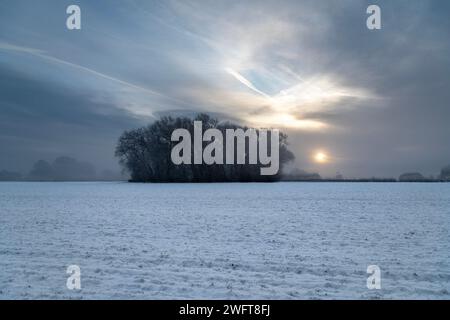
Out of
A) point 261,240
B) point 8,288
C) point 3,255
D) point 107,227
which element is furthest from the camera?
point 107,227

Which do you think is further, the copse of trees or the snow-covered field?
the copse of trees

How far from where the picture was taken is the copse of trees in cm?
9425

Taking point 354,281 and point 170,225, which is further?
point 170,225

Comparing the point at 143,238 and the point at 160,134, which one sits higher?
the point at 160,134

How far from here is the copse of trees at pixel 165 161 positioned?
94250mm

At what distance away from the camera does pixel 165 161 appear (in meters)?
93.6

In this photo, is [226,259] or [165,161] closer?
[226,259]

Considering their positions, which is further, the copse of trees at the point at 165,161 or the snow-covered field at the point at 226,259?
the copse of trees at the point at 165,161

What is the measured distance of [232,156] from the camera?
9381 cm
